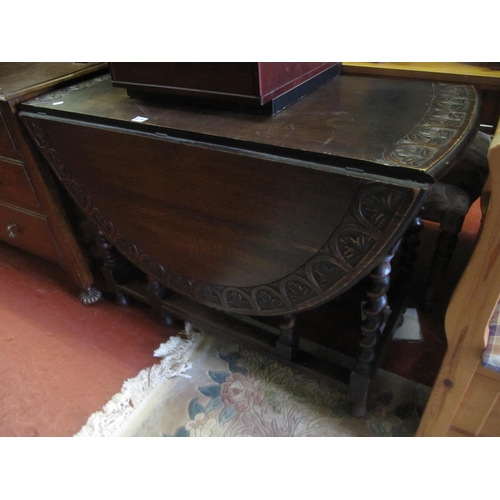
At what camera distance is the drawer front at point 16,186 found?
1.24 meters

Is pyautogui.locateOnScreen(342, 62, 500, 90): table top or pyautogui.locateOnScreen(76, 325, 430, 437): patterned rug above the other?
pyautogui.locateOnScreen(342, 62, 500, 90): table top

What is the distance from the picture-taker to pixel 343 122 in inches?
31.6

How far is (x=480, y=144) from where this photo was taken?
126 cm

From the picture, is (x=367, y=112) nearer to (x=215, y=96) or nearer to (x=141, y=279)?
(x=215, y=96)

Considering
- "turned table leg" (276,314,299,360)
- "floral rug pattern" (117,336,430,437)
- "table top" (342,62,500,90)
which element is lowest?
"floral rug pattern" (117,336,430,437)

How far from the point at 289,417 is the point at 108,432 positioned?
0.47 m

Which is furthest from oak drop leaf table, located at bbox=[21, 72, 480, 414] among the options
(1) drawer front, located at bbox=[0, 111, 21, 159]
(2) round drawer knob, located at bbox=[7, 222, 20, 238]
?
(2) round drawer knob, located at bbox=[7, 222, 20, 238]

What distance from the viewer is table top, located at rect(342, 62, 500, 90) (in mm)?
1258

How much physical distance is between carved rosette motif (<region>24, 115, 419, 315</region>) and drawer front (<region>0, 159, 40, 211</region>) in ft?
0.68

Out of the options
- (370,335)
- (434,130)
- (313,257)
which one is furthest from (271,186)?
(370,335)

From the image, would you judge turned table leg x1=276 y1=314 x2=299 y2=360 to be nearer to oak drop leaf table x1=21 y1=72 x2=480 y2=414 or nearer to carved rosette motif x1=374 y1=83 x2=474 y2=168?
oak drop leaf table x1=21 y1=72 x2=480 y2=414

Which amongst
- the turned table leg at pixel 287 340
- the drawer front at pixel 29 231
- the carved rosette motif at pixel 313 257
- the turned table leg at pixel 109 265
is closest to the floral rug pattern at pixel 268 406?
the turned table leg at pixel 287 340

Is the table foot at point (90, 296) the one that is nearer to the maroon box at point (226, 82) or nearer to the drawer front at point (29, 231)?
the drawer front at point (29, 231)

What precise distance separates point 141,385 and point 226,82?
843mm
